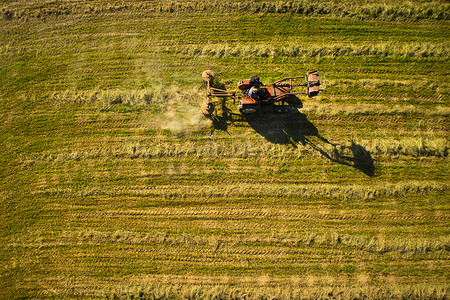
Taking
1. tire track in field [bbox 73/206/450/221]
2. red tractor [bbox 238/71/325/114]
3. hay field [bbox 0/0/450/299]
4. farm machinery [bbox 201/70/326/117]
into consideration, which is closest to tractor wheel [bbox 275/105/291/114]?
farm machinery [bbox 201/70/326/117]

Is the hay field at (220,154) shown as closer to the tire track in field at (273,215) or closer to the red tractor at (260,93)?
the tire track in field at (273,215)

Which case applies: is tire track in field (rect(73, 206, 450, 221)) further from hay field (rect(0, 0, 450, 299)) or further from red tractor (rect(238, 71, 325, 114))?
red tractor (rect(238, 71, 325, 114))

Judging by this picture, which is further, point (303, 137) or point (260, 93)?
point (303, 137)

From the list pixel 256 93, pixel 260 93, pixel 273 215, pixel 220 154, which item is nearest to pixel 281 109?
pixel 260 93

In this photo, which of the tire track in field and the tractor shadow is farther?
the tractor shadow

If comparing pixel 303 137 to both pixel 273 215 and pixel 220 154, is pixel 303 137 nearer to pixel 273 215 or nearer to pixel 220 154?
pixel 273 215
